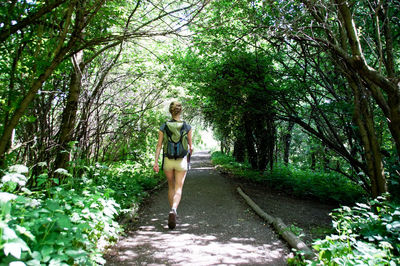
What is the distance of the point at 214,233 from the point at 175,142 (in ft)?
5.63

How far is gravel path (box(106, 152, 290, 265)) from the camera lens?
3461mm

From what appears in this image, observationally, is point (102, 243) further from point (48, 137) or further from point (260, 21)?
point (260, 21)

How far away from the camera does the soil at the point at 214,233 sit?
138 inches

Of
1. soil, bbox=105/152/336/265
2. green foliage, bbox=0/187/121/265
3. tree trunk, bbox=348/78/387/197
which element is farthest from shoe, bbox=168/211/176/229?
tree trunk, bbox=348/78/387/197

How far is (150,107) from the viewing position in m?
7.46

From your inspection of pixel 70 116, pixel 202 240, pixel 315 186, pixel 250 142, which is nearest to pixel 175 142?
pixel 202 240

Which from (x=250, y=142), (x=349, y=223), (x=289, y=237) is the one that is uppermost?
(x=250, y=142)

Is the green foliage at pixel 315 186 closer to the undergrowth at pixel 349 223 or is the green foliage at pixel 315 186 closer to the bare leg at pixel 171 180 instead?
the undergrowth at pixel 349 223

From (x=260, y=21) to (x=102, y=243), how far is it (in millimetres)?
6358

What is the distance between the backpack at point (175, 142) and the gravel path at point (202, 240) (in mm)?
1343

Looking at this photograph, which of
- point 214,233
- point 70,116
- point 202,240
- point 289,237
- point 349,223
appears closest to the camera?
point 349,223

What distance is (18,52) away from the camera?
445 cm

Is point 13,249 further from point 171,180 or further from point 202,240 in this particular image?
point 171,180

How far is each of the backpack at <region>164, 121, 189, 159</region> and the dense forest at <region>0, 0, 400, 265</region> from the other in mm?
1231
